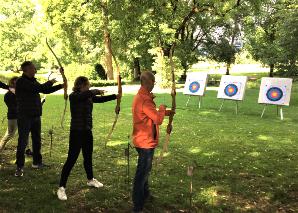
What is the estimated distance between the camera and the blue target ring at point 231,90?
1561 centimetres

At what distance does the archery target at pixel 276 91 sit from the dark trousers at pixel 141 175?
1036 cm

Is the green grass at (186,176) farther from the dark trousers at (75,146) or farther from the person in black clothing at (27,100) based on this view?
the person in black clothing at (27,100)

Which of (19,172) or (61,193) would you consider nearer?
(61,193)

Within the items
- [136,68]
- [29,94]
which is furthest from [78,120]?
[136,68]

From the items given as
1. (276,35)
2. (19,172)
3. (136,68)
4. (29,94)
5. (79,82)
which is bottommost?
(19,172)

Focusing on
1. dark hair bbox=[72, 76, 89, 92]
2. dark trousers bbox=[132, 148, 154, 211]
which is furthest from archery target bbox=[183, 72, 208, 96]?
dark trousers bbox=[132, 148, 154, 211]

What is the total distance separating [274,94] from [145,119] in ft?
35.9

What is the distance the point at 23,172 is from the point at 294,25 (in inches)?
611

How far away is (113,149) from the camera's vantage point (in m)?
8.29

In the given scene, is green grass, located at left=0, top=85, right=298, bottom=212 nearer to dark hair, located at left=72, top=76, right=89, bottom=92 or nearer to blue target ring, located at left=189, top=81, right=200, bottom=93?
dark hair, located at left=72, top=76, right=89, bottom=92

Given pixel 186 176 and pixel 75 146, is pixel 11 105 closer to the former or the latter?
pixel 75 146

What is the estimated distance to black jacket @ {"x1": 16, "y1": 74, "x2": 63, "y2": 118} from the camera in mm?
5695

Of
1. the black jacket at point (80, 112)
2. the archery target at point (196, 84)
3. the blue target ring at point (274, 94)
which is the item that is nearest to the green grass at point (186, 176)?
the black jacket at point (80, 112)

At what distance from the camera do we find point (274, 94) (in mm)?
14320
